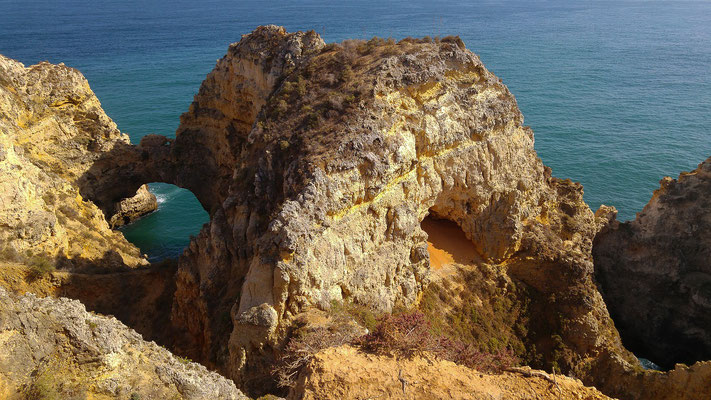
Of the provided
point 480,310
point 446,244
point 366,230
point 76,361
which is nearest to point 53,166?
point 366,230

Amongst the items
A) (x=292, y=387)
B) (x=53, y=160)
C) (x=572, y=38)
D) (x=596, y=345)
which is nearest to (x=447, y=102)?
(x=596, y=345)

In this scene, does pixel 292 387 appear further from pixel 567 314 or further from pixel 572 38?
pixel 572 38

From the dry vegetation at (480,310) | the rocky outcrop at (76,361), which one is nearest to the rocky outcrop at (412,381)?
the rocky outcrop at (76,361)

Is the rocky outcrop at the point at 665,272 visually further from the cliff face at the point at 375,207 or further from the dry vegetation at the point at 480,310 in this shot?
the dry vegetation at the point at 480,310

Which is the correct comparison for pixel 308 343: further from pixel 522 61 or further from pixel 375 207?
pixel 522 61

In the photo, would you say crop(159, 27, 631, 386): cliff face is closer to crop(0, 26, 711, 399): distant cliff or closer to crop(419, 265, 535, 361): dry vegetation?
crop(0, 26, 711, 399): distant cliff

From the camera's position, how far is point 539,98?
67.9 metres

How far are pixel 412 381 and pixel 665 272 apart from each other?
23.7 metres

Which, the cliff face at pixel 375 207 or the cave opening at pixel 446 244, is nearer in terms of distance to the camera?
→ the cliff face at pixel 375 207

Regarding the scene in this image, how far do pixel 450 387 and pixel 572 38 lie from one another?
111 metres

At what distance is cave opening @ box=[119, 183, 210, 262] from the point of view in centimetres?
4203

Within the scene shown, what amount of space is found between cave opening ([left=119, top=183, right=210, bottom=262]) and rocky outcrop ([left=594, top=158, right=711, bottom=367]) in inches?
1351

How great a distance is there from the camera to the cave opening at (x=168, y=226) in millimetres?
42031

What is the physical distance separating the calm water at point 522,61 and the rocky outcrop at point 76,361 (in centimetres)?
3066
